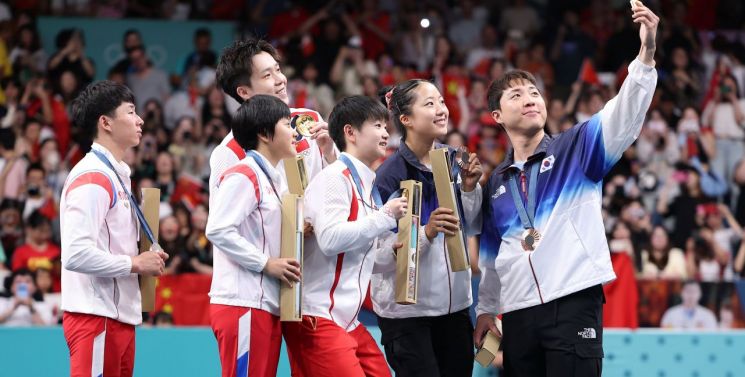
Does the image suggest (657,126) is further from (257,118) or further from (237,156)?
(257,118)

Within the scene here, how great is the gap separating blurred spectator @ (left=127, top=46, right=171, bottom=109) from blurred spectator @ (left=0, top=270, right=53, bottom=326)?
4.76 meters

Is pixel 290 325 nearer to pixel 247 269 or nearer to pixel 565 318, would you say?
pixel 247 269


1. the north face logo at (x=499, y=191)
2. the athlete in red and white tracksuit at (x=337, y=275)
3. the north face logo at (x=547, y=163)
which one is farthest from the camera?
the north face logo at (x=499, y=191)

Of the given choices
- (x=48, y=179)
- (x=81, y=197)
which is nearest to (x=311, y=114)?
(x=81, y=197)

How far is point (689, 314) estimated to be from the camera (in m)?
9.90

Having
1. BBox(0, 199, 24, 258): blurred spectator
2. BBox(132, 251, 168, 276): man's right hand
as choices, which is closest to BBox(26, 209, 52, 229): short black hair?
BBox(0, 199, 24, 258): blurred spectator

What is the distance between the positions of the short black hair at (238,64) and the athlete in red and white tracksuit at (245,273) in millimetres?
955

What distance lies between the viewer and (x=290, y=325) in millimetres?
5719

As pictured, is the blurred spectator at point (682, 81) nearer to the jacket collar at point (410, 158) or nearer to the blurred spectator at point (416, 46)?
the blurred spectator at point (416, 46)

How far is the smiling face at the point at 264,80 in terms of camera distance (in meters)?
6.40

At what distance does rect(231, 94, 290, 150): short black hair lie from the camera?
5.70 metres

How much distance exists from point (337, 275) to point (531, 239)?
3.24 feet

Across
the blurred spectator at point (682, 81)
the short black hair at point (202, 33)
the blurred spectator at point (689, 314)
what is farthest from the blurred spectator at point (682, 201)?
the short black hair at point (202, 33)

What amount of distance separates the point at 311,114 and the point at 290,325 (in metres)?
1.29
